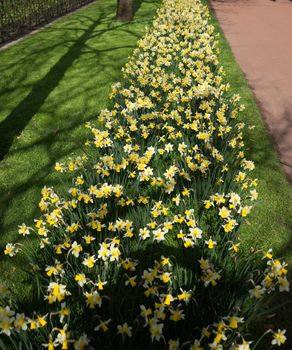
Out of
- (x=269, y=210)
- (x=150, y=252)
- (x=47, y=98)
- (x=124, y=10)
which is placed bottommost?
(x=269, y=210)

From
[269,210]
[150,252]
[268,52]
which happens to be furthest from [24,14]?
[150,252]

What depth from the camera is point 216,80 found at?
17.5ft

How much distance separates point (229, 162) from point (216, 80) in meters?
2.34

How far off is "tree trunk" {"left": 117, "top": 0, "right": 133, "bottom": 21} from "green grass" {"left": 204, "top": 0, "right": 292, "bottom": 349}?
25.1ft

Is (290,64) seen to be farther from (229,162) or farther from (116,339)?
(116,339)

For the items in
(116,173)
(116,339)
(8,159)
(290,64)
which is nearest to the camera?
(116,339)

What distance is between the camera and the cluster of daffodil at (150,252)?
1.88 meters

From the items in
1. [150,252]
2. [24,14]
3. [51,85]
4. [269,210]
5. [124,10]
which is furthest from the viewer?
[124,10]

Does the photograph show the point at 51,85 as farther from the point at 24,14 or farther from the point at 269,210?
the point at 24,14

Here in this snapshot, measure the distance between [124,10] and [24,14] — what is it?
338cm

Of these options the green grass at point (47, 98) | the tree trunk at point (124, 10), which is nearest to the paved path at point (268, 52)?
the green grass at point (47, 98)

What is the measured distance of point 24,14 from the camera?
10.3 metres

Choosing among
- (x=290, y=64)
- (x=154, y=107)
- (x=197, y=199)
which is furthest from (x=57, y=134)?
(x=290, y=64)

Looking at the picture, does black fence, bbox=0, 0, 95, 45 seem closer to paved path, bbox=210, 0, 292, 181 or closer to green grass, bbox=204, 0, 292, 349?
paved path, bbox=210, 0, 292, 181
